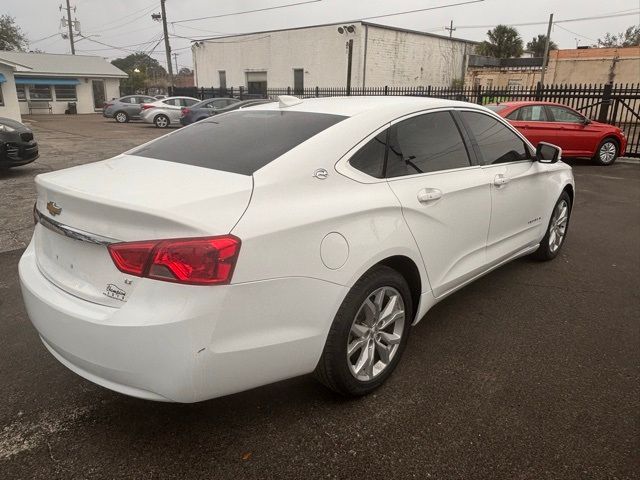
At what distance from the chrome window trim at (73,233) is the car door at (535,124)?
11.2m

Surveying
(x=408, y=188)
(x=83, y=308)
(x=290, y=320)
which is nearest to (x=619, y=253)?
(x=408, y=188)

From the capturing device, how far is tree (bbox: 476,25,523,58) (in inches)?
1781

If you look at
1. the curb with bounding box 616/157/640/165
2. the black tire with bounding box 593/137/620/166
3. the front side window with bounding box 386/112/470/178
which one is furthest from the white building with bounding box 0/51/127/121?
the front side window with bounding box 386/112/470/178

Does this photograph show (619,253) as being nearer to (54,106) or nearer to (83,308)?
(83,308)

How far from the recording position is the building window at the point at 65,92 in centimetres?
4025

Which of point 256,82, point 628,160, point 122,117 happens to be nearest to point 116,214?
point 628,160

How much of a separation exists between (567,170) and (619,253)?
4.03 feet

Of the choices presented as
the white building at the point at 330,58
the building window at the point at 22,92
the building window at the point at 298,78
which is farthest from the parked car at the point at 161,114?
the building window at the point at 22,92

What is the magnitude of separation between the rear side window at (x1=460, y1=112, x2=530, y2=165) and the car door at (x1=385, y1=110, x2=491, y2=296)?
212 mm

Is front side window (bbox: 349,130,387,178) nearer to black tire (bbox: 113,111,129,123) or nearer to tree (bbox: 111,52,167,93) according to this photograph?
black tire (bbox: 113,111,129,123)

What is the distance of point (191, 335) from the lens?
1.89 m

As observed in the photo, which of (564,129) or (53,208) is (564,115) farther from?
(53,208)

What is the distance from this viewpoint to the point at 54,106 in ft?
131

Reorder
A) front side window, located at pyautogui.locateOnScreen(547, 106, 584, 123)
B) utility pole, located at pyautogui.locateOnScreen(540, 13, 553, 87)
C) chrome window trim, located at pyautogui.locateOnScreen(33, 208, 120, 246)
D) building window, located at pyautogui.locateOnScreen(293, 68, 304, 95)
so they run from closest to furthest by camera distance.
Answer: chrome window trim, located at pyautogui.locateOnScreen(33, 208, 120, 246)
front side window, located at pyautogui.locateOnScreen(547, 106, 584, 123)
utility pole, located at pyautogui.locateOnScreen(540, 13, 553, 87)
building window, located at pyautogui.locateOnScreen(293, 68, 304, 95)
